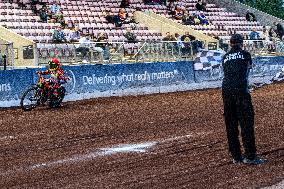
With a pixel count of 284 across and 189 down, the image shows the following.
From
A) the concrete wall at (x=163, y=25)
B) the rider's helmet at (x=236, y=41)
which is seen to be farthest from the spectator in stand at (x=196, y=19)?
the rider's helmet at (x=236, y=41)

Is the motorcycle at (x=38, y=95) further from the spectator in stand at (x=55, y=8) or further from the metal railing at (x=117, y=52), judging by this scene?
the spectator in stand at (x=55, y=8)

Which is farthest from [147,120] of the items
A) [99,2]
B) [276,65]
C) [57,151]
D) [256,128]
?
[99,2]

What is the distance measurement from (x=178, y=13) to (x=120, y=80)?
55.4 ft

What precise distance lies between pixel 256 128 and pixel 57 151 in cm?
497

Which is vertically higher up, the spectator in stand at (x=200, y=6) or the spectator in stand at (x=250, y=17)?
the spectator in stand at (x=200, y=6)

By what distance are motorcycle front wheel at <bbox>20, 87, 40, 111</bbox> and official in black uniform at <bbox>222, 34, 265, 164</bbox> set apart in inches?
404

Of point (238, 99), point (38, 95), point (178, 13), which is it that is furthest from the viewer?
point (178, 13)

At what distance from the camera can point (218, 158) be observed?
9953 millimetres

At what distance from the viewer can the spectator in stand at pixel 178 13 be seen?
127 ft

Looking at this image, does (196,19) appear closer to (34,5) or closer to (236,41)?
(34,5)

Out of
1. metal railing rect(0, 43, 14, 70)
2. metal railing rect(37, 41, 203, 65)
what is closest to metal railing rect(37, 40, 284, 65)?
metal railing rect(37, 41, 203, 65)

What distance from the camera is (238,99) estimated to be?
9.29 m

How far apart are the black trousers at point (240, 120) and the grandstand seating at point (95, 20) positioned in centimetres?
1849

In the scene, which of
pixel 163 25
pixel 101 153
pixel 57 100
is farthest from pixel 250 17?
pixel 101 153
